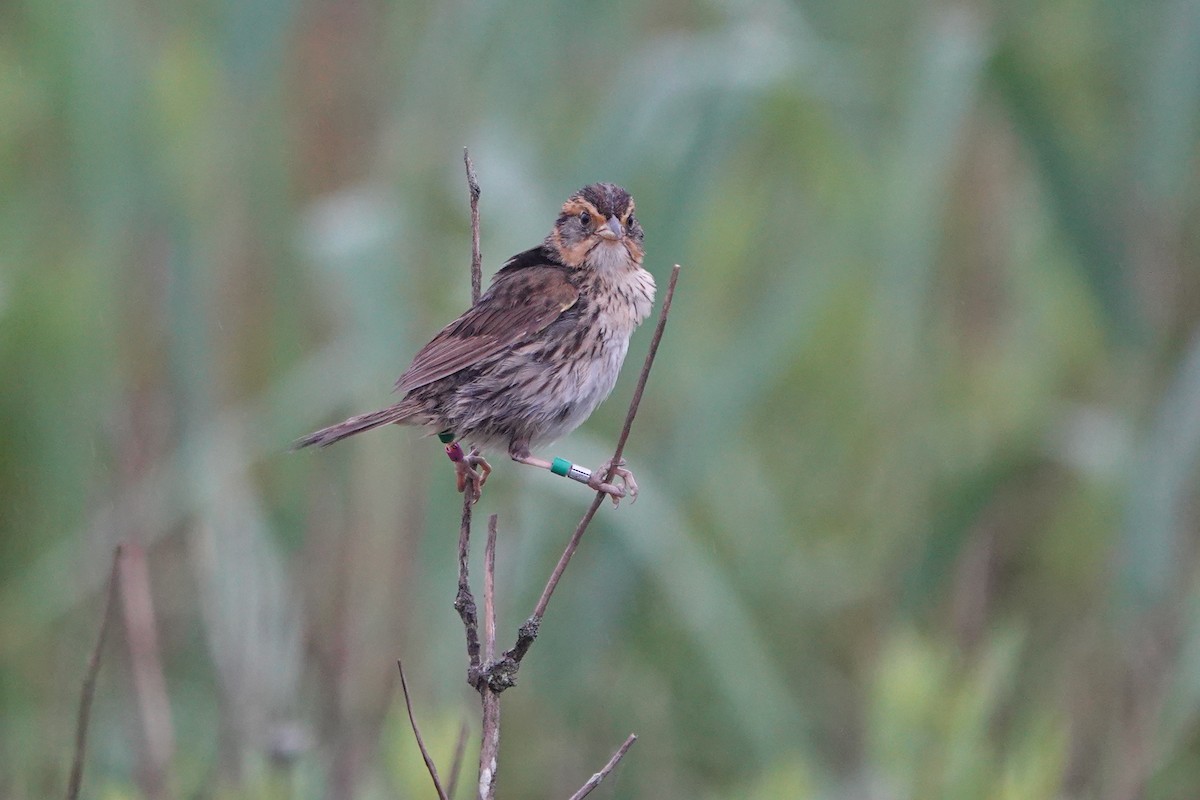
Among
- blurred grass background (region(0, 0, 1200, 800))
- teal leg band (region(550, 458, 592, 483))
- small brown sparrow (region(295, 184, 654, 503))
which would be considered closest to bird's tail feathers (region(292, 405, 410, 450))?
small brown sparrow (region(295, 184, 654, 503))

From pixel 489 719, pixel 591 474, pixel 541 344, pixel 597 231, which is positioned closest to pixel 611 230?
pixel 597 231

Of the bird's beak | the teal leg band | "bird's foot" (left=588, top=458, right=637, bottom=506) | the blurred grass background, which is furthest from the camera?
the blurred grass background

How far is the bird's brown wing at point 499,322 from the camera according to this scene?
2.84 meters

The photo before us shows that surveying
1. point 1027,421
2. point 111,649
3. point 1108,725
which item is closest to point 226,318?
point 111,649

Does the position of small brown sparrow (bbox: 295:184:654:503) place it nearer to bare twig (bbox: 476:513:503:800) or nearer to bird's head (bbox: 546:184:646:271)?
bird's head (bbox: 546:184:646:271)

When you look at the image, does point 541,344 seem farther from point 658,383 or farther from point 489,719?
point 658,383

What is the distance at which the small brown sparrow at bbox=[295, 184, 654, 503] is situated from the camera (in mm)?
2826

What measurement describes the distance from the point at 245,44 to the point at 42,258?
92 cm

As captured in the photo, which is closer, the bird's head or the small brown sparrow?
the small brown sparrow

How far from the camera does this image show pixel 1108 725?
4.05 meters

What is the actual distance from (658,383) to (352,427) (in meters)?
1.75

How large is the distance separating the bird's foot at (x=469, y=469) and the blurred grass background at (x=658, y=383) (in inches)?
20.0

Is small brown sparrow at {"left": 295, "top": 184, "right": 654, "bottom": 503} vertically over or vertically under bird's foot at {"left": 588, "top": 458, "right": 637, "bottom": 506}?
over

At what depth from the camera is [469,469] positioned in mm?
2166
